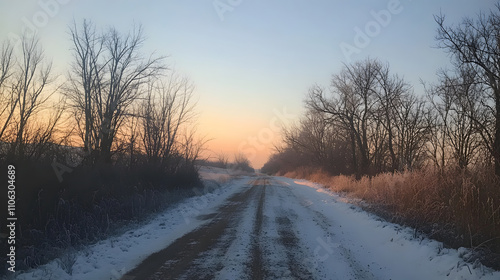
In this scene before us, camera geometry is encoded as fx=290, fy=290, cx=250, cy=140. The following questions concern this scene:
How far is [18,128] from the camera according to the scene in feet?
27.3

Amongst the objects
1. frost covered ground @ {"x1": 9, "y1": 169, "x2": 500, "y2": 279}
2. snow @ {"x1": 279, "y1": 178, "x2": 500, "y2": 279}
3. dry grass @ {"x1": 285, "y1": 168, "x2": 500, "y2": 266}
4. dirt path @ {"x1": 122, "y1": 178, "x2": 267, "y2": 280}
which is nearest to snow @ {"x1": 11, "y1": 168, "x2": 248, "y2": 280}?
frost covered ground @ {"x1": 9, "y1": 169, "x2": 500, "y2": 279}

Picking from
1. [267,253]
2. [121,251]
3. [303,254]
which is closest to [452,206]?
[303,254]

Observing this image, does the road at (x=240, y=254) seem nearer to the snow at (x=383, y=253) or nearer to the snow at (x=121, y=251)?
the snow at (x=383, y=253)

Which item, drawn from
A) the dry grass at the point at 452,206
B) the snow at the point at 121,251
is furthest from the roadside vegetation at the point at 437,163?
the snow at the point at 121,251

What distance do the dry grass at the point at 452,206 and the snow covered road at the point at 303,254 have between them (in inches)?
16.9

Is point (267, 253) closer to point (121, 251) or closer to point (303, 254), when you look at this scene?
point (303, 254)

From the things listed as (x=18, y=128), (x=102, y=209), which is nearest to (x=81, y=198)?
(x=102, y=209)

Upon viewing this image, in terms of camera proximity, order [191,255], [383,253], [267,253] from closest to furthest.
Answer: [191,255]
[267,253]
[383,253]

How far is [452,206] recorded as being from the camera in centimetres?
639

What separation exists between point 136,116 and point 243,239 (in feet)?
40.4

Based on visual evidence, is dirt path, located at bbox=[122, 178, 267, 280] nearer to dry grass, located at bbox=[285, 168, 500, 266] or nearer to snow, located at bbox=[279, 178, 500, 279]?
snow, located at bbox=[279, 178, 500, 279]

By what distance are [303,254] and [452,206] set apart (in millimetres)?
3502

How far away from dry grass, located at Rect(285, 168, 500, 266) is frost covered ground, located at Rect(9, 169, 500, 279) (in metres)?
0.40

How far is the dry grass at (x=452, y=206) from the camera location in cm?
544
